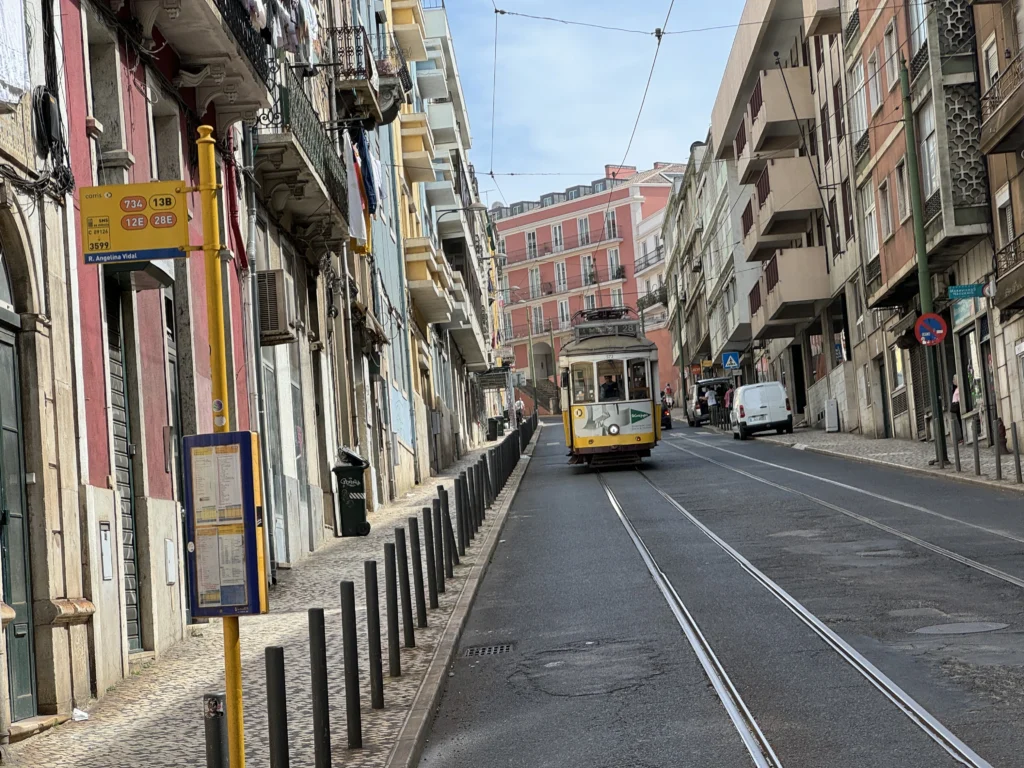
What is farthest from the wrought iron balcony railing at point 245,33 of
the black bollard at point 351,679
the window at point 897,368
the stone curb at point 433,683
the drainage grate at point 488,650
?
the window at point 897,368

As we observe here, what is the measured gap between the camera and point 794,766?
6.22 metres

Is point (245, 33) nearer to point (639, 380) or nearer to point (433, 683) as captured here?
point (433, 683)

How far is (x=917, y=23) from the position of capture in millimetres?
29797

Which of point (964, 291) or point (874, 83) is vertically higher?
point (874, 83)

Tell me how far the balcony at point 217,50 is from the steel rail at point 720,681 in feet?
20.0

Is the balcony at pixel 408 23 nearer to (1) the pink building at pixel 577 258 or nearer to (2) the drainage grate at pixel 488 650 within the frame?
(2) the drainage grate at pixel 488 650

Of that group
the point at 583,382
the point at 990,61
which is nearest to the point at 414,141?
the point at 583,382

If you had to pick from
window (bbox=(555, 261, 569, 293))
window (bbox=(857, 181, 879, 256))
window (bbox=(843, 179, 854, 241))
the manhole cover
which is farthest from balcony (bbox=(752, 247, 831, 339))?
window (bbox=(555, 261, 569, 293))

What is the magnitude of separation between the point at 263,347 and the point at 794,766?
1255cm

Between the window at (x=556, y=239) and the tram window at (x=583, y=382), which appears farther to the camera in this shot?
the window at (x=556, y=239)

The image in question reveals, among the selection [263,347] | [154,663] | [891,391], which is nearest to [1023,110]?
[263,347]

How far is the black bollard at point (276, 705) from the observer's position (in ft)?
17.8

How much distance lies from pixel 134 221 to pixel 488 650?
16.9ft

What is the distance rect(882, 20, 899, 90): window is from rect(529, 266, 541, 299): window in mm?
79259
